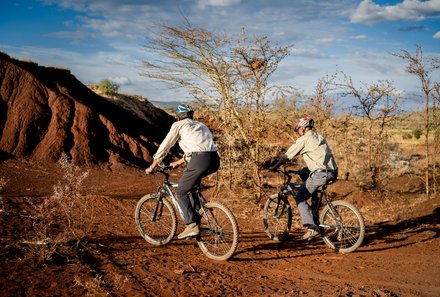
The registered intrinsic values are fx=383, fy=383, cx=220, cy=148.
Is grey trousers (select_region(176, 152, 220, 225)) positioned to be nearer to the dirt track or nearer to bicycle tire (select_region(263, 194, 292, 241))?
the dirt track

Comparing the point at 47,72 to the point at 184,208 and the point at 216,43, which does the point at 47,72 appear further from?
the point at 184,208

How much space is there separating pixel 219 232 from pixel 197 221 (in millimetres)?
356

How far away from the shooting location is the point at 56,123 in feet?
66.5

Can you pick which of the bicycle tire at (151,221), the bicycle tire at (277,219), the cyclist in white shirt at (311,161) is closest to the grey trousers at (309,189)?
the cyclist in white shirt at (311,161)

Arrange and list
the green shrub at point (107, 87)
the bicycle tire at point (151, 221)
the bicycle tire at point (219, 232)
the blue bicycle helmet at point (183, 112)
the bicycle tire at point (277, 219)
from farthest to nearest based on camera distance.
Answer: the green shrub at point (107, 87), the bicycle tire at point (277, 219), the bicycle tire at point (151, 221), the blue bicycle helmet at point (183, 112), the bicycle tire at point (219, 232)

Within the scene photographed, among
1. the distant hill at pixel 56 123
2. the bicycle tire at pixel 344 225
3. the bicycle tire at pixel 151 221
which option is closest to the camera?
the bicycle tire at pixel 344 225

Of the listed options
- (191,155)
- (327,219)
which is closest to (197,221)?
(191,155)

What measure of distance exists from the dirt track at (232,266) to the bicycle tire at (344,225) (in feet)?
0.59

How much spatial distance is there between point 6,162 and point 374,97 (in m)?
15.5

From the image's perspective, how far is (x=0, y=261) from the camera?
14.5 feet

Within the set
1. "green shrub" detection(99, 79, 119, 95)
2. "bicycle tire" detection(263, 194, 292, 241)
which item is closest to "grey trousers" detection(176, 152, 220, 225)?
"bicycle tire" detection(263, 194, 292, 241)

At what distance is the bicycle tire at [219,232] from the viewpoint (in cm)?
534

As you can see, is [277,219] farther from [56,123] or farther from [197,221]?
[56,123]

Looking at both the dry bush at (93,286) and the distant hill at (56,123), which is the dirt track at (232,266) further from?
the distant hill at (56,123)
